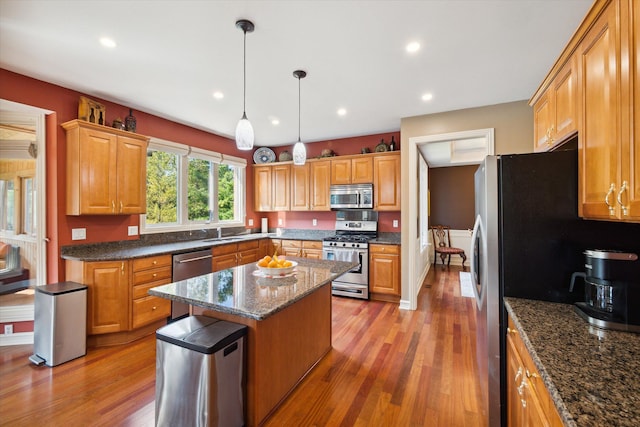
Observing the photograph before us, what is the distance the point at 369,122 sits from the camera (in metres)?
4.20

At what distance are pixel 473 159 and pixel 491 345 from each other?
17.4 feet

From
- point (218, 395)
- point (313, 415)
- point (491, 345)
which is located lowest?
point (313, 415)

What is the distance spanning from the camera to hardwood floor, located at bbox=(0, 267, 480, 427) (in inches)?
73.7

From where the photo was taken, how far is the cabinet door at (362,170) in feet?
14.9

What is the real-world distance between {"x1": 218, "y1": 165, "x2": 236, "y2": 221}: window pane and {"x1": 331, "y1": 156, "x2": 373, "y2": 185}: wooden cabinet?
6.42 feet

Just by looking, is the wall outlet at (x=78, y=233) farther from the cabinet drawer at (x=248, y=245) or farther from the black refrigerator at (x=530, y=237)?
the black refrigerator at (x=530, y=237)

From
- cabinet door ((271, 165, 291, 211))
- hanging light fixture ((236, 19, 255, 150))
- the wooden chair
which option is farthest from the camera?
the wooden chair

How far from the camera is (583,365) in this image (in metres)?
0.95

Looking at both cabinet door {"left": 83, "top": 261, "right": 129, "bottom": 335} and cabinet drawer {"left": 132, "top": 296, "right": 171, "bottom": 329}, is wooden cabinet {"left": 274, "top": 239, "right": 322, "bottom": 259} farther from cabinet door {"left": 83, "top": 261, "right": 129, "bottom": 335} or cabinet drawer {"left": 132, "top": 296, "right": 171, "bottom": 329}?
cabinet door {"left": 83, "top": 261, "right": 129, "bottom": 335}

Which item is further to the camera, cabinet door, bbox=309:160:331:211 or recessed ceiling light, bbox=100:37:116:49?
cabinet door, bbox=309:160:331:211

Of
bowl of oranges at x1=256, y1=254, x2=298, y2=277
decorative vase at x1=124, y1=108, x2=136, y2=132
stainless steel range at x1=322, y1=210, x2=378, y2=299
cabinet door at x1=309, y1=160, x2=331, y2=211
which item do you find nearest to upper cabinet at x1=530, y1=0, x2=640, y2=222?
bowl of oranges at x1=256, y1=254, x2=298, y2=277

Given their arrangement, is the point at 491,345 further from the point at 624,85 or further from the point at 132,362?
the point at 132,362

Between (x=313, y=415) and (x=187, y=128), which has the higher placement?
(x=187, y=128)

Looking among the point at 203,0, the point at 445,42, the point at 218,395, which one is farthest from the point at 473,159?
the point at 218,395
